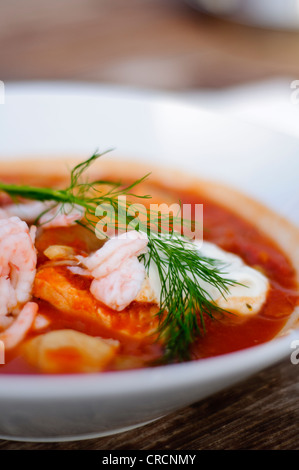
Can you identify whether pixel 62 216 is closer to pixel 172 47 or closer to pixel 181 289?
pixel 181 289

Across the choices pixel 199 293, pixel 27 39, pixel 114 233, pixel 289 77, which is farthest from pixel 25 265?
pixel 27 39

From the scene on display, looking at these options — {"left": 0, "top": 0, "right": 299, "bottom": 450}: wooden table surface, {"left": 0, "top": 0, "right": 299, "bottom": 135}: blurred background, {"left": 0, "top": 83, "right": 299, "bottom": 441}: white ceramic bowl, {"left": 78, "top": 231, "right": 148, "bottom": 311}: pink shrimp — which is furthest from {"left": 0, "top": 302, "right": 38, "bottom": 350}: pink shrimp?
{"left": 0, "top": 0, "right": 299, "bottom": 135}: blurred background

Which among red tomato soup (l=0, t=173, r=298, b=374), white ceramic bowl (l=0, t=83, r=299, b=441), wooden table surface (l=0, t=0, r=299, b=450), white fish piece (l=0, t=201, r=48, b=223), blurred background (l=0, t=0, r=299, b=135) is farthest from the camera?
wooden table surface (l=0, t=0, r=299, b=450)

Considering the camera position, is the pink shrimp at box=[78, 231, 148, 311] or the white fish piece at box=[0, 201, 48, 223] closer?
the pink shrimp at box=[78, 231, 148, 311]

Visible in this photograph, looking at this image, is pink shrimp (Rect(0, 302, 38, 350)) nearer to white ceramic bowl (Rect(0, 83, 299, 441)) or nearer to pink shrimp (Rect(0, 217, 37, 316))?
pink shrimp (Rect(0, 217, 37, 316))

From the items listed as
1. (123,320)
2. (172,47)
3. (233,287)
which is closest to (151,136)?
(233,287)
